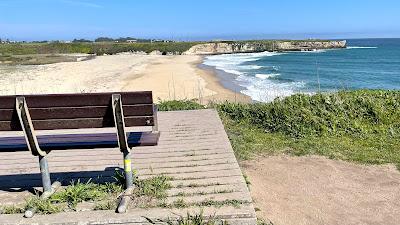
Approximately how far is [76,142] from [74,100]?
17.5 inches

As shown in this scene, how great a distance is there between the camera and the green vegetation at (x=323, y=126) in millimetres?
6281

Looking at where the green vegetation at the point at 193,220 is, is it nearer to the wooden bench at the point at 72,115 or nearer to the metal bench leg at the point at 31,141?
the wooden bench at the point at 72,115

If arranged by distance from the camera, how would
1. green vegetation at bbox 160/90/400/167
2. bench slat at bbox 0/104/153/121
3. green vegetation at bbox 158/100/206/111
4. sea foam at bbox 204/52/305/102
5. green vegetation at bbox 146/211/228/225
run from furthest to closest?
1. sea foam at bbox 204/52/305/102
2. green vegetation at bbox 158/100/206/111
3. green vegetation at bbox 160/90/400/167
4. bench slat at bbox 0/104/153/121
5. green vegetation at bbox 146/211/228/225

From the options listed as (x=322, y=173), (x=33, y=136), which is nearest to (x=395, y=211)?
(x=322, y=173)

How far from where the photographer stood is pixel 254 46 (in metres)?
98.9

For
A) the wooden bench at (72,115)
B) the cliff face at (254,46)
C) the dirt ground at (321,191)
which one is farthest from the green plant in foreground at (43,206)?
the cliff face at (254,46)

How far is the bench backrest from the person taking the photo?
365 cm

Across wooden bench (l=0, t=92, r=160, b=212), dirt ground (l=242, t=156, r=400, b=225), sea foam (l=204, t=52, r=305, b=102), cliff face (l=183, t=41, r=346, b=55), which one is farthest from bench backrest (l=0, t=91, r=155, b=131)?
cliff face (l=183, t=41, r=346, b=55)

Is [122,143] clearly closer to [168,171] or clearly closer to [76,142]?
[76,142]

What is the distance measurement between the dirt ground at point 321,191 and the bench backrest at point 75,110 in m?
1.63

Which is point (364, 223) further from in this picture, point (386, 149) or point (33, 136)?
point (33, 136)

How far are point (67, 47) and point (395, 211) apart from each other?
9859cm

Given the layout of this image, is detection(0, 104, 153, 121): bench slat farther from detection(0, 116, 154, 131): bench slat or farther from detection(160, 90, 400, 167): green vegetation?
detection(160, 90, 400, 167): green vegetation

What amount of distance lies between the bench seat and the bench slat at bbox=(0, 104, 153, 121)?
28cm
